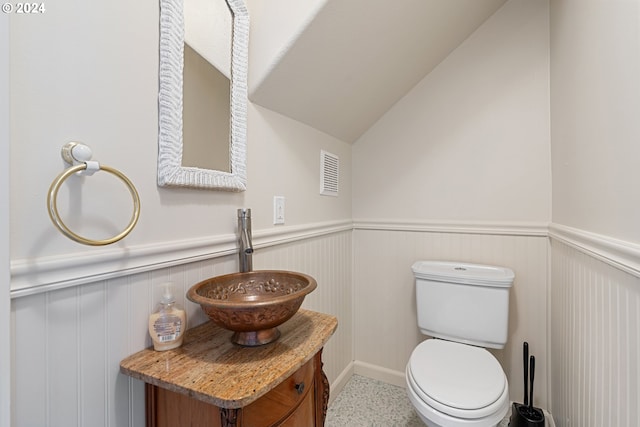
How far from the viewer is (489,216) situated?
1.69 metres

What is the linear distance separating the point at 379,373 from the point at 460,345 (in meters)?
0.74

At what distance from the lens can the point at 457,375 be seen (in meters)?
1.21

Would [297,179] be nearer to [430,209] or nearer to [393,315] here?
[430,209]

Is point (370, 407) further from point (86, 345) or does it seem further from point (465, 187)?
point (86, 345)

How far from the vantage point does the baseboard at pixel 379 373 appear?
1913mm

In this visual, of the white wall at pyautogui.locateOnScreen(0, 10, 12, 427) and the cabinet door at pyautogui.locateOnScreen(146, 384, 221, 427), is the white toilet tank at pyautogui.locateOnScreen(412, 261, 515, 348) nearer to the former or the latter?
the cabinet door at pyautogui.locateOnScreen(146, 384, 221, 427)

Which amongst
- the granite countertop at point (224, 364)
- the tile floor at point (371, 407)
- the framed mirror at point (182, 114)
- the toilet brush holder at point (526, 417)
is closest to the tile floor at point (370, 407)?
the tile floor at point (371, 407)

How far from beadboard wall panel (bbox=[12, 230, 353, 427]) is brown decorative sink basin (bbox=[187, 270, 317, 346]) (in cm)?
9

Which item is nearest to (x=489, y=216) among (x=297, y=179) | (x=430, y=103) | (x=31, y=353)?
(x=430, y=103)

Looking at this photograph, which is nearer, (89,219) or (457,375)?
(89,219)

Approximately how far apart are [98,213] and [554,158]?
1.90 m

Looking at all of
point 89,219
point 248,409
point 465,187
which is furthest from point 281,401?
point 465,187

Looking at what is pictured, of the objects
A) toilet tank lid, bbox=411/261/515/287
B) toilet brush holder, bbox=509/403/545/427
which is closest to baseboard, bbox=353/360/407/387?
toilet brush holder, bbox=509/403/545/427

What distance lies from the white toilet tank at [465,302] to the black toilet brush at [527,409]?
17cm
